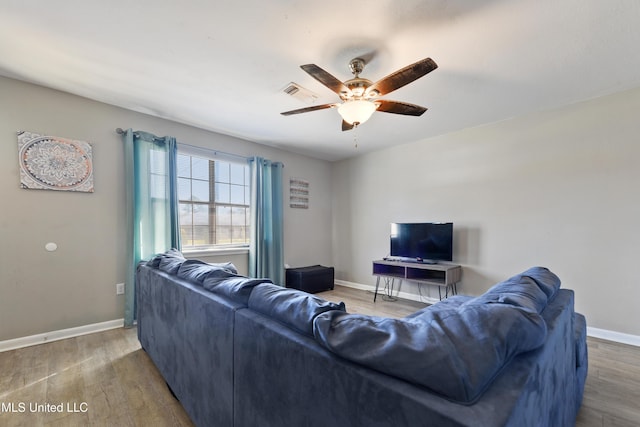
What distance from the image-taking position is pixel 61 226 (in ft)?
8.94

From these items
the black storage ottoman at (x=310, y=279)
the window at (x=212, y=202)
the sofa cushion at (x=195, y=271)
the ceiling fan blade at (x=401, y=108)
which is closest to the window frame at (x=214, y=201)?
the window at (x=212, y=202)

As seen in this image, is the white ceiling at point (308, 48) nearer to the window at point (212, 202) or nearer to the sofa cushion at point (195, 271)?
the window at point (212, 202)

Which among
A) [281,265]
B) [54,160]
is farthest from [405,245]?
[54,160]

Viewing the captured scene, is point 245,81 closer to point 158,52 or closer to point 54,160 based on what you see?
point 158,52

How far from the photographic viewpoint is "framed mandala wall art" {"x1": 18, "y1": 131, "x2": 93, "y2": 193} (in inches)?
100

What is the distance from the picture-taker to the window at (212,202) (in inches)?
144

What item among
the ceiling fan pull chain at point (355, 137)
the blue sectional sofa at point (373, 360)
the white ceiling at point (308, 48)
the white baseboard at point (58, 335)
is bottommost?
the white baseboard at point (58, 335)

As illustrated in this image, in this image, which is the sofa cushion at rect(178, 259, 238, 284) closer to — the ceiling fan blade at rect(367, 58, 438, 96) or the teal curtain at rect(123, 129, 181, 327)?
the teal curtain at rect(123, 129, 181, 327)

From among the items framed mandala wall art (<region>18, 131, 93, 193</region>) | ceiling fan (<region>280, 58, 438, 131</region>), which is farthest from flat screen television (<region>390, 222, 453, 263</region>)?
framed mandala wall art (<region>18, 131, 93, 193</region>)

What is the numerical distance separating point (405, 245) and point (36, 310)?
13.8 feet

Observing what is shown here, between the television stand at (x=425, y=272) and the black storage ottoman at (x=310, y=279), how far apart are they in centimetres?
89

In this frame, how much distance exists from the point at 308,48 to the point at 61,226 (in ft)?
9.61

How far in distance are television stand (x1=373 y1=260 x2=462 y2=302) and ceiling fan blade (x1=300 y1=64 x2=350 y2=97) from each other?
2.50 meters

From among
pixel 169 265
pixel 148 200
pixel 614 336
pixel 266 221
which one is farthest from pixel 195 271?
pixel 614 336
